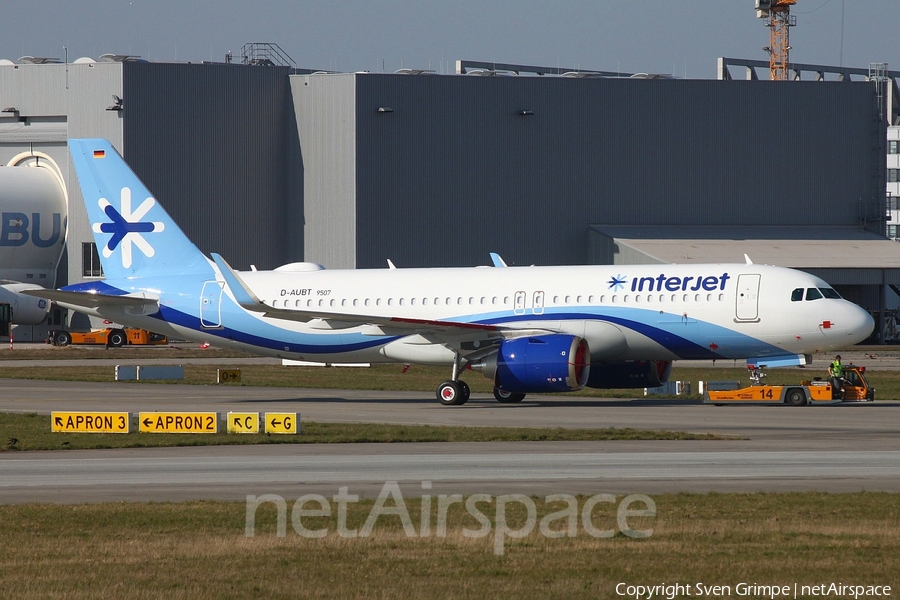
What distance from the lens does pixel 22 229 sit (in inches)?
3531

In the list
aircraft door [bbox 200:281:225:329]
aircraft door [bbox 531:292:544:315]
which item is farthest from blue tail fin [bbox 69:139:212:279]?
aircraft door [bbox 531:292:544:315]

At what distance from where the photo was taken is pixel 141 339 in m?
84.1

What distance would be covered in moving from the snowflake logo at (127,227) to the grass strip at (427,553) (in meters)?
26.5

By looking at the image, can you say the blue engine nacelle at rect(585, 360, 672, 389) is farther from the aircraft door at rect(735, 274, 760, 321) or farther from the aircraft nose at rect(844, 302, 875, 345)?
the aircraft nose at rect(844, 302, 875, 345)

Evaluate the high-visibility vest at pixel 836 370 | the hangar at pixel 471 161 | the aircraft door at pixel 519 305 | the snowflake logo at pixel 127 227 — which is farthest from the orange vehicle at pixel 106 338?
the high-visibility vest at pixel 836 370

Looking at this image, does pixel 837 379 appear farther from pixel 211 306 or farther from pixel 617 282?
pixel 211 306

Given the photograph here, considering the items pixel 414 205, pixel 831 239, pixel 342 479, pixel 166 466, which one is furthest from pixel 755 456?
pixel 831 239

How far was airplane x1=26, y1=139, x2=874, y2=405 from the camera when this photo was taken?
1442 inches

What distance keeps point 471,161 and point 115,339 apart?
27.7 m

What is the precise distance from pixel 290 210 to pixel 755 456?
68.7 meters

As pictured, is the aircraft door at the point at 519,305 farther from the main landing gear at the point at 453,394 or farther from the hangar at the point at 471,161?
the hangar at the point at 471,161

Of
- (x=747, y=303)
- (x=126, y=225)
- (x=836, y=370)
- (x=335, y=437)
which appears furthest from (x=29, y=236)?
(x=335, y=437)

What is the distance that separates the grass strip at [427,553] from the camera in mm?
12055

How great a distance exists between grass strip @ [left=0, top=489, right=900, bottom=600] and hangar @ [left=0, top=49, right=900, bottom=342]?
6711 cm
